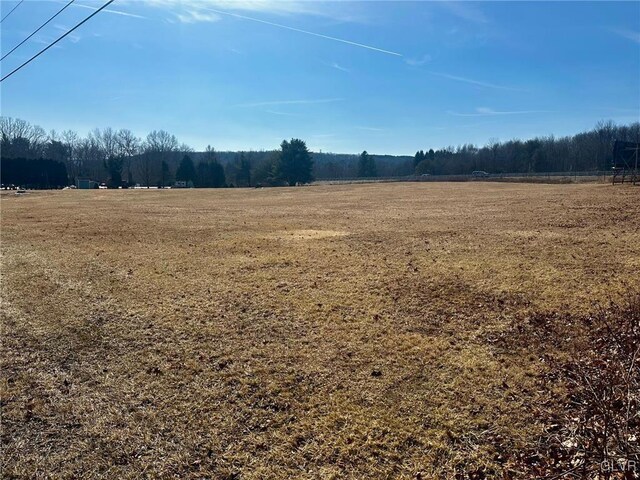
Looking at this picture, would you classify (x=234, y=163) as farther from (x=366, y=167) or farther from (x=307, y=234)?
(x=307, y=234)

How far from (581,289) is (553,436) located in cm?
440

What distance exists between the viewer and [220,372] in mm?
4934

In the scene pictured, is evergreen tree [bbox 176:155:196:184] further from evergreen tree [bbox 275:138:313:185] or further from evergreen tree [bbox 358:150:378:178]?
evergreen tree [bbox 358:150:378:178]

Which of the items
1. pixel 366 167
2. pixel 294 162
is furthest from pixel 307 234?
pixel 366 167

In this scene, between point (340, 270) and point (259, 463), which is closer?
point (259, 463)

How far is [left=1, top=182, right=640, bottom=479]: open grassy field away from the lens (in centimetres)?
359

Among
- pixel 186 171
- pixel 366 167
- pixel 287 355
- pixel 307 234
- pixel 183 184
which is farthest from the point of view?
pixel 366 167

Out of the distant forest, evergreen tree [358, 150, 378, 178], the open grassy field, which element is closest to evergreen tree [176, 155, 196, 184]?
the distant forest

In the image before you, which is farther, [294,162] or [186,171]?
[186,171]

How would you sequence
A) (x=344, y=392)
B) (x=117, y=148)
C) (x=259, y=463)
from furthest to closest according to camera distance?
(x=117, y=148) < (x=344, y=392) < (x=259, y=463)

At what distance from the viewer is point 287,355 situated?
17.5ft

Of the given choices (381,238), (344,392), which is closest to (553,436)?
(344,392)

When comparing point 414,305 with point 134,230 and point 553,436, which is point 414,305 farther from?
point 134,230

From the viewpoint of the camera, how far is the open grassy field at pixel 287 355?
3.59 meters
